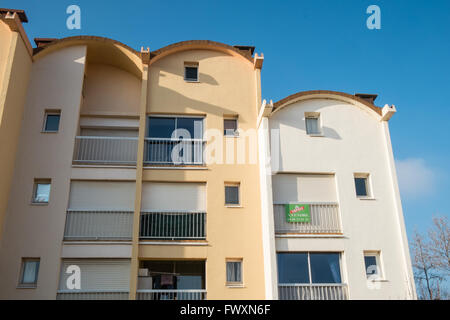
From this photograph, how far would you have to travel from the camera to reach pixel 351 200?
52.6 ft

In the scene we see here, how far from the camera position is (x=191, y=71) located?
60.6ft

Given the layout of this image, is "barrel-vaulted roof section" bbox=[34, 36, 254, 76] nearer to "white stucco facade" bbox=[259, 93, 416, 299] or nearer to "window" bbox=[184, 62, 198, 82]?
"window" bbox=[184, 62, 198, 82]

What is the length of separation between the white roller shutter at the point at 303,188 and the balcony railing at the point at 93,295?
6.04m

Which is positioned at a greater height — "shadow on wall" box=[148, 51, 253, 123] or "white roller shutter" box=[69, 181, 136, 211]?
"shadow on wall" box=[148, 51, 253, 123]

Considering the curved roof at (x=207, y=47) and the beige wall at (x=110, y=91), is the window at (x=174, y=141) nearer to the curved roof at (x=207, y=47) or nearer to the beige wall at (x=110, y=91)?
the beige wall at (x=110, y=91)

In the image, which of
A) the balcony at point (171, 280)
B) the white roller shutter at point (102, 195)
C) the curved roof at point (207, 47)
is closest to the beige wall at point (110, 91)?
the curved roof at point (207, 47)

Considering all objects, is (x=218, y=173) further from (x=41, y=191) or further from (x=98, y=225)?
(x=41, y=191)

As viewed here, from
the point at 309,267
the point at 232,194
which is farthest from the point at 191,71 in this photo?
the point at 309,267

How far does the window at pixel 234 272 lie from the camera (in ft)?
49.9

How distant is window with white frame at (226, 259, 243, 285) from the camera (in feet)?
49.9

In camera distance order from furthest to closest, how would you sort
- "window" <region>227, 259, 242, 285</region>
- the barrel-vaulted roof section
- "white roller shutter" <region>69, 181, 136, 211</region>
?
the barrel-vaulted roof section < "white roller shutter" <region>69, 181, 136, 211</region> < "window" <region>227, 259, 242, 285</region>

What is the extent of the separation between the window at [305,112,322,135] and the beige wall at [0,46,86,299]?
336 inches

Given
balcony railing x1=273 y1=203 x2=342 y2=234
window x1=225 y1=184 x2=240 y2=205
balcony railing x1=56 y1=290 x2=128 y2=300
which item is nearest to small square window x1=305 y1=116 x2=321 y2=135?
balcony railing x1=273 y1=203 x2=342 y2=234
